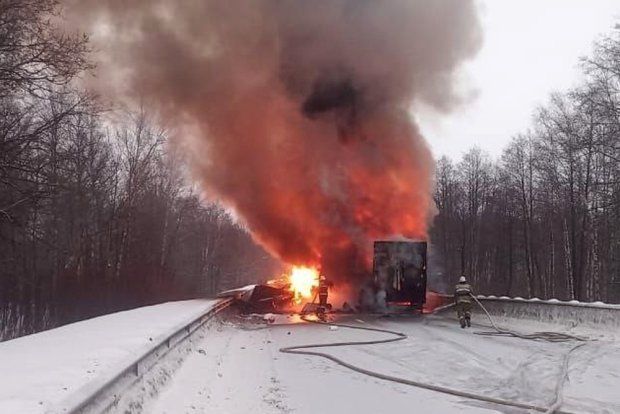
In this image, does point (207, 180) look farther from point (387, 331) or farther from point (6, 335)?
point (387, 331)

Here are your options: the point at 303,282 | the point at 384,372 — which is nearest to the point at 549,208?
the point at 303,282

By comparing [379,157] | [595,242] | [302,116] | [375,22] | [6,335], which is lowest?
[6,335]

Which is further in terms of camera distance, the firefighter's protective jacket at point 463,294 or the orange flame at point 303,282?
the orange flame at point 303,282

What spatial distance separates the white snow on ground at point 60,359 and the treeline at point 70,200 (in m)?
5.16

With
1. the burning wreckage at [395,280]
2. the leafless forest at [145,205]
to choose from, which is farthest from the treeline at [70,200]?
the burning wreckage at [395,280]

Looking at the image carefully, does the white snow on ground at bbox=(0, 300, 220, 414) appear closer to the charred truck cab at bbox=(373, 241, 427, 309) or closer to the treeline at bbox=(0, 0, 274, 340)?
the treeline at bbox=(0, 0, 274, 340)

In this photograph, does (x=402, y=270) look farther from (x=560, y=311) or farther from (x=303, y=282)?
(x=303, y=282)

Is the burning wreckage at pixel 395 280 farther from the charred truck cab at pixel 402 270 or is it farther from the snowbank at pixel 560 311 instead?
the snowbank at pixel 560 311

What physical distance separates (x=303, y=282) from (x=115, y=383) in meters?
21.6

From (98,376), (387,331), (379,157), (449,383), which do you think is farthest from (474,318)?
(98,376)

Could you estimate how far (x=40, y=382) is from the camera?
547 centimetres

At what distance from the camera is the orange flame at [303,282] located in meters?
26.4

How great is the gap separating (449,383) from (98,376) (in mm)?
4933

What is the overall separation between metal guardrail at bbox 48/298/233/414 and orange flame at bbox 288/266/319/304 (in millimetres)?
16257
